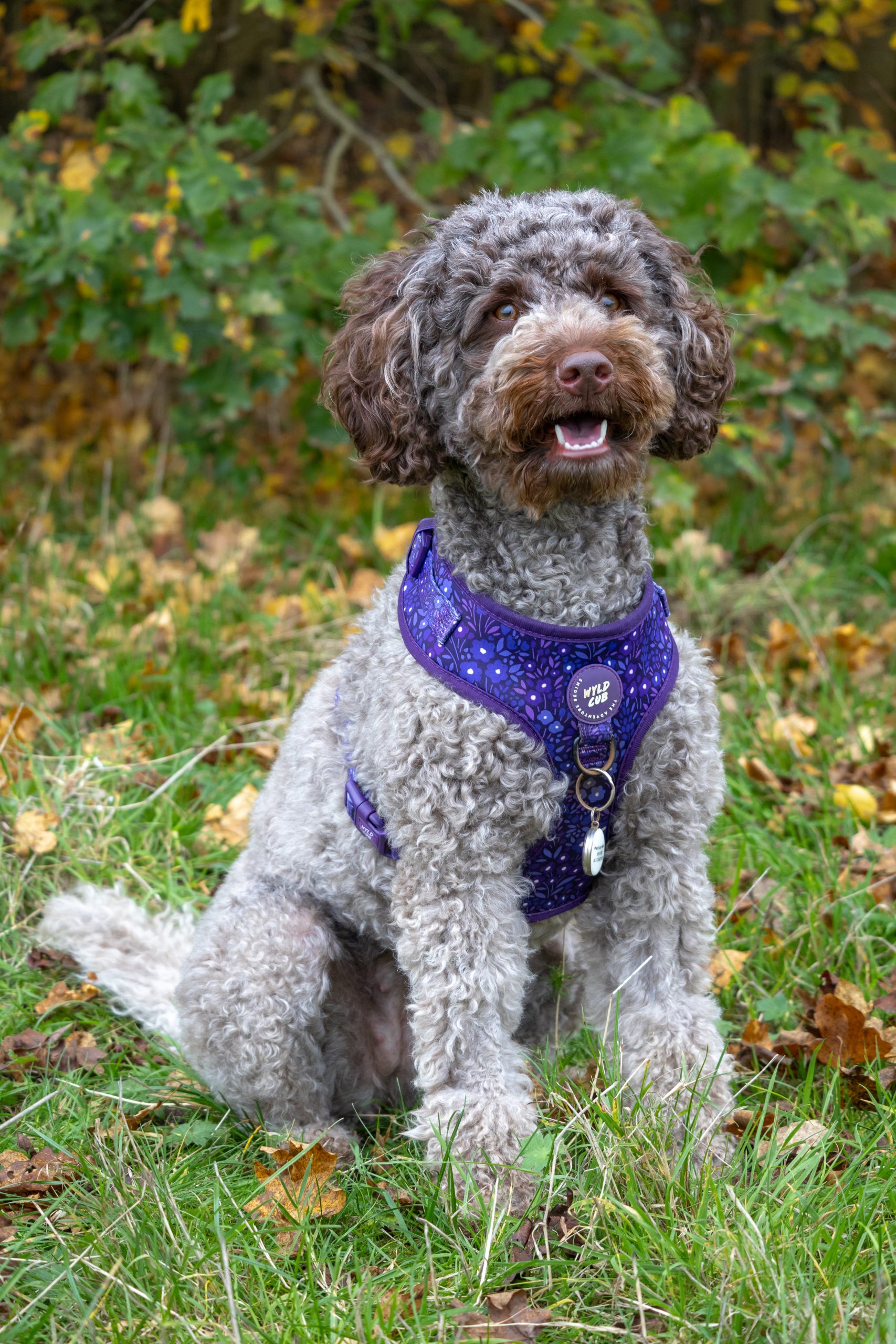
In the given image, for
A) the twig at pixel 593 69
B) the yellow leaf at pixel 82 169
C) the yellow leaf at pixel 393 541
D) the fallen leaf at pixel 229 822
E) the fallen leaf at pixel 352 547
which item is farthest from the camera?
the twig at pixel 593 69

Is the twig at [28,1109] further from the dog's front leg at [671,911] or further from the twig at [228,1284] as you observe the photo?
the dog's front leg at [671,911]

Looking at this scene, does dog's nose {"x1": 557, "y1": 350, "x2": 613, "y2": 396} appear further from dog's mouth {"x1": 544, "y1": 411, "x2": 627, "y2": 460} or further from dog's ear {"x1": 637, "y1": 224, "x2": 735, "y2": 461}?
dog's ear {"x1": 637, "y1": 224, "x2": 735, "y2": 461}

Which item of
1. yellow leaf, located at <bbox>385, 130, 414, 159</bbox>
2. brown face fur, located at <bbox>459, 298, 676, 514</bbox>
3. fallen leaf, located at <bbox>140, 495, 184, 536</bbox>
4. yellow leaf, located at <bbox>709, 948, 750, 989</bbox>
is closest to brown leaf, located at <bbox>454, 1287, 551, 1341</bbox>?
yellow leaf, located at <bbox>709, 948, 750, 989</bbox>

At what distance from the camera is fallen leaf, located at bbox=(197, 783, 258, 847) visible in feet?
12.3

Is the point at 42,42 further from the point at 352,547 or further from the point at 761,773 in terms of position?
the point at 761,773

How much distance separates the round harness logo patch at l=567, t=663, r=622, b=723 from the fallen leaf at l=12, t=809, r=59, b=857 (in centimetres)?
182

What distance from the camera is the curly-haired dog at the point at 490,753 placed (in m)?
2.42

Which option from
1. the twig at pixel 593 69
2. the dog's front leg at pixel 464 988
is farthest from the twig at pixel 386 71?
the dog's front leg at pixel 464 988

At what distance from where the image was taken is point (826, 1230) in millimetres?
2186

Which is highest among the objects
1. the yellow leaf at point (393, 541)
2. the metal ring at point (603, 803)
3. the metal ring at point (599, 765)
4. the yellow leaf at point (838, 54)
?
the yellow leaf at point (838, 54)

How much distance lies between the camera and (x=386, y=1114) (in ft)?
9.70

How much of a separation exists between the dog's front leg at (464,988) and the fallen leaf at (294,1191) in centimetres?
20

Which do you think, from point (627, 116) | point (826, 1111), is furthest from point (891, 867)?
point (627, 116)

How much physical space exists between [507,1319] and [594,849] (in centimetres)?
85
